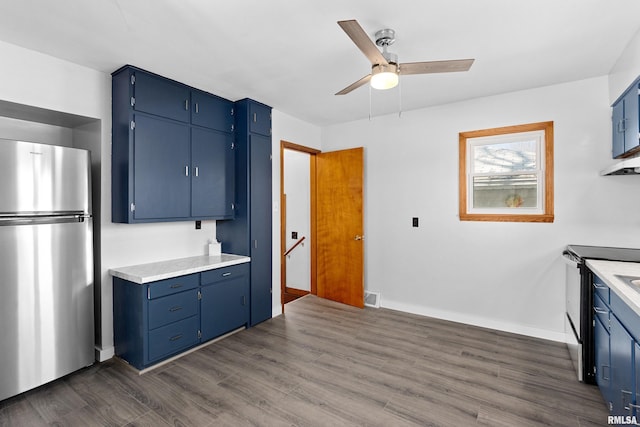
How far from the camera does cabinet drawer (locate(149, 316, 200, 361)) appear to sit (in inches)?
107

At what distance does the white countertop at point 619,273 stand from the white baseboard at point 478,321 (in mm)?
1262

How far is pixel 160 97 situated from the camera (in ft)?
9.76

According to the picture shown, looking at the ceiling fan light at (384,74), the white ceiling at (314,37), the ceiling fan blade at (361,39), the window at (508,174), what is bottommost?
the window at (508,174)

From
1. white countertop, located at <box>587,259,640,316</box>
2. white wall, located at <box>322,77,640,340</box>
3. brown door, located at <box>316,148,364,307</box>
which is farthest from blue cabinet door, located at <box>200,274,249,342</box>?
white countertop, located at <box>587,259,640,316</box>

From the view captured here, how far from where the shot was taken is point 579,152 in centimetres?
308

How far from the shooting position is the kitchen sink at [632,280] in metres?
1.75

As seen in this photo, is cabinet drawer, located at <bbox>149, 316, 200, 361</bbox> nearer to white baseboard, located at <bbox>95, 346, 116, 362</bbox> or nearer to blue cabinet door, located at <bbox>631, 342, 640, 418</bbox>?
white baseboard, located at <bbox>95, 346, 116, 362</bbox>

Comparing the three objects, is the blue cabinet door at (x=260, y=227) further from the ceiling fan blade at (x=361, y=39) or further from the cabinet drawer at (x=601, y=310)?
the cabinet drawer at (x=601, y=310)

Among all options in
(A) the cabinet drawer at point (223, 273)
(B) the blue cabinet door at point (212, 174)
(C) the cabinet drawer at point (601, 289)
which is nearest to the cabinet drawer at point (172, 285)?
(A) the cabinet drawer at point (223, 273)

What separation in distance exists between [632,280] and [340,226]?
308 cm

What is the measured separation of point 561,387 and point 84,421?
11.0 ft

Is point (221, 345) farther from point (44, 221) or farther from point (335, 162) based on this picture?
point (335, 162)

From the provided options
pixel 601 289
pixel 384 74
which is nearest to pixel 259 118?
pixel 384 74

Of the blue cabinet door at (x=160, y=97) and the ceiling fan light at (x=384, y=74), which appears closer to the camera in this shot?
the ceiling fan light at (x=384, y=74)
